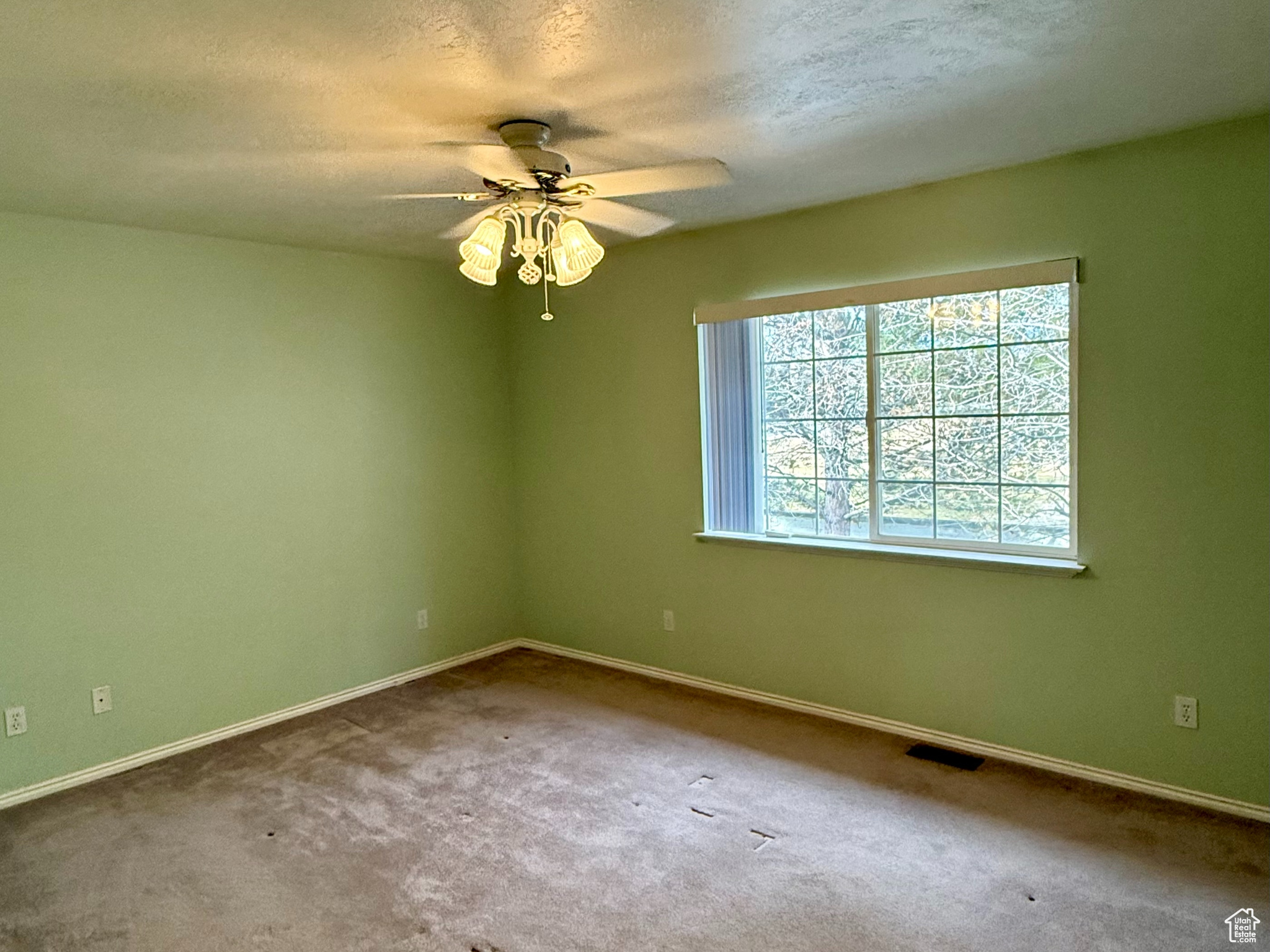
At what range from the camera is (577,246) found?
7.95 feet

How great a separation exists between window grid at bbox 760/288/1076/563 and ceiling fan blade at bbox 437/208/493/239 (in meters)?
1.48

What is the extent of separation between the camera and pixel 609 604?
15.5ft

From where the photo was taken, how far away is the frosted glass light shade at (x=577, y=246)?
2412 millimetres

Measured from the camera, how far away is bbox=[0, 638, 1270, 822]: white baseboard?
290 cm

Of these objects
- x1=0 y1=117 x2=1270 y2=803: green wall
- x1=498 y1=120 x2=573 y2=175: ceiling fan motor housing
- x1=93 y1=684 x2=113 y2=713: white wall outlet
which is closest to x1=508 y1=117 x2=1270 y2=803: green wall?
x1=0 y1=117 x2=1270 y2=803: green wall

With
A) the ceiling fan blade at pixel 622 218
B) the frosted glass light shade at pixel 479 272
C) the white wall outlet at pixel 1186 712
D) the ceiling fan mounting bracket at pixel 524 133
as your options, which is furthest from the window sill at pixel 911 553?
the ceiling fan mounting bracket at pixel 524 133

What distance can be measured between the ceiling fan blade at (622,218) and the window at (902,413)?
485 mm

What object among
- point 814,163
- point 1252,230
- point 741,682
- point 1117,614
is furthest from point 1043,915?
point 814,163

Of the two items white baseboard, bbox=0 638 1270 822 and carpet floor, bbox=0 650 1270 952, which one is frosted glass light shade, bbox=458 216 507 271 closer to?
carpet floor, bbox=0 650 1270 952

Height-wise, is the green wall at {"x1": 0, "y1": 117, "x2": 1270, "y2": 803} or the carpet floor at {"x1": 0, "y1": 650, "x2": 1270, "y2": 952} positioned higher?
the green wall at {"x1": 0, "y1": 117, "x2": 1270, "y2": 803}

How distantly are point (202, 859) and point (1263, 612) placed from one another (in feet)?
12.0

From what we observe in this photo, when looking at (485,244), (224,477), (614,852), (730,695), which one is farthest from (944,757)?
(224,477)

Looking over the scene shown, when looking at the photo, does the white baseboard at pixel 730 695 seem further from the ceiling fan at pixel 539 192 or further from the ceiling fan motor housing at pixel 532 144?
the ceiling fan motor housing at pixel 532 144

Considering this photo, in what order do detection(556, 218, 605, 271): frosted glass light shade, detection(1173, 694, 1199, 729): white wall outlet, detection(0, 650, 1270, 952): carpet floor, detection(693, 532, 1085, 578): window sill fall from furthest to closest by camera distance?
detection(693, 532, 1085, 578): window sill < detection(1173, 694, 1199, 729): white wall outlet < detection(556, 218, 605, 271): frosted glass light shade < detection(0, 650, 1270, 952): carpet floor
